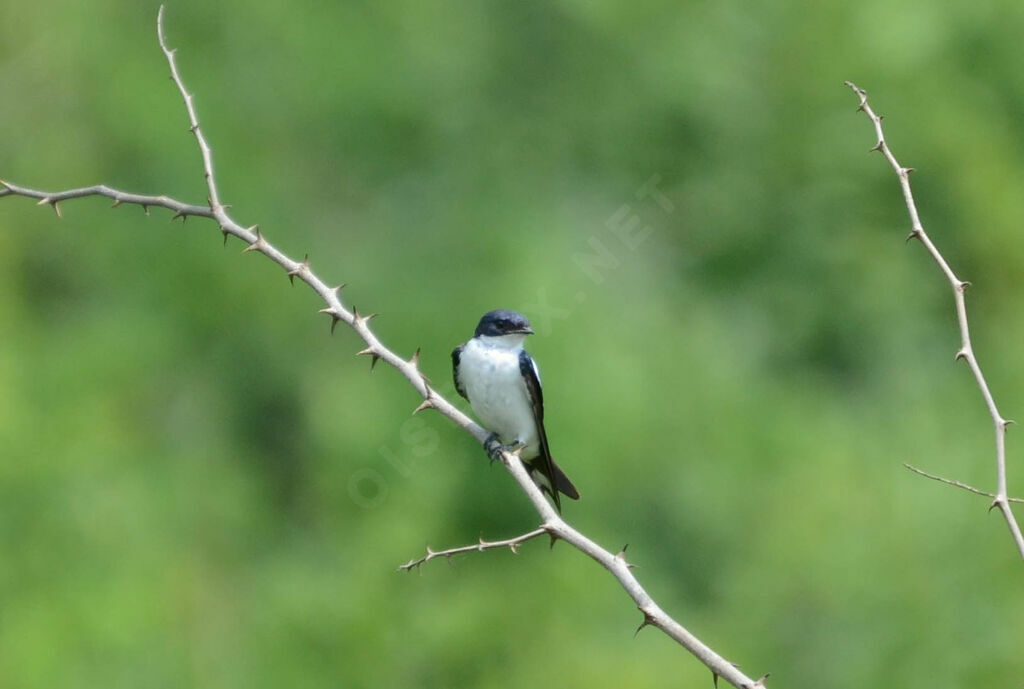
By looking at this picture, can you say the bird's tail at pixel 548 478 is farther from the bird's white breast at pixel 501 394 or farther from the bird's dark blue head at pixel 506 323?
the bird's dark blue head at pixel 506 323

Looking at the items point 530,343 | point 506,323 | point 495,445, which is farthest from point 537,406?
point 530,343

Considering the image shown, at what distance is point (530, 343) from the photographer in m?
11.9

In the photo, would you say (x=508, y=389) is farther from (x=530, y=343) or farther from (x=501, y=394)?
(x=530, y=343)

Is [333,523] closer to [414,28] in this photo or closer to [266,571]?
[266,571]

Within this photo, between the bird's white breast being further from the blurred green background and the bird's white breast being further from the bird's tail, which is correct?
the blurred green background

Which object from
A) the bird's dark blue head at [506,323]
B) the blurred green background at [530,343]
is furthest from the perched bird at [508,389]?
the blurred green background at [530,343]

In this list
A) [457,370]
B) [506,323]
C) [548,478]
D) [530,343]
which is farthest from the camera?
[530,343]

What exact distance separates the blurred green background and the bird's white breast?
12.5 ft

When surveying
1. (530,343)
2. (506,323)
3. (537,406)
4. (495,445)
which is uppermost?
(530,343)

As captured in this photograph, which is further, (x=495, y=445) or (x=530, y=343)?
(x=530, y=343)

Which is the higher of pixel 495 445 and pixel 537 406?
pixel 537 406

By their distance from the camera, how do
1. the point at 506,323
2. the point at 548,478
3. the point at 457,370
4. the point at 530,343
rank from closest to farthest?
the point at 548,478 < the point at 506,323 < the point at 457,370 < the point at 530,343

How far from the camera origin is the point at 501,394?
6.23m

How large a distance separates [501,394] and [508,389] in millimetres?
37
